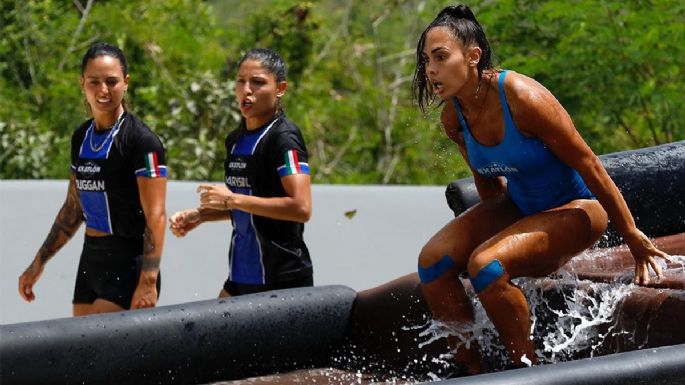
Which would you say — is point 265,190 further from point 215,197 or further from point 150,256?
point 150,256

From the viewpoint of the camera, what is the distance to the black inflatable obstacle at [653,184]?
15.6 feet

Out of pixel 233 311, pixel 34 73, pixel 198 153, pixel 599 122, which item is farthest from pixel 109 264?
pixel 34 73

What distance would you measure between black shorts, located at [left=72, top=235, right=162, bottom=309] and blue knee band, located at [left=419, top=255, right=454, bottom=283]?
133cm

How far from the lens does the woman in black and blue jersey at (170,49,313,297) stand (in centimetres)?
457

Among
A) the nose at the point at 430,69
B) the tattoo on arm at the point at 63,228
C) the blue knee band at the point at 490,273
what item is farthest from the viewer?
the tattoo on arm at the point at 63,228

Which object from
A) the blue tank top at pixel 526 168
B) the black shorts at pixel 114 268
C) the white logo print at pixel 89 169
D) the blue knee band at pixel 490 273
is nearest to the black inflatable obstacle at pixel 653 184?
the blue tank top at pixel 526 168

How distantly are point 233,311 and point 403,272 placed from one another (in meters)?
2.15

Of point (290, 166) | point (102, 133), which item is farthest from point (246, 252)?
point (102, 133)

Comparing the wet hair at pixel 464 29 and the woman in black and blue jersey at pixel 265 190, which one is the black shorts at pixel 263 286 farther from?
the wet hair at pixel 464 29

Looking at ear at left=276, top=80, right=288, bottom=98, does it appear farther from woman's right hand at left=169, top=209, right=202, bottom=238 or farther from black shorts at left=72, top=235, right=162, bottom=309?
black shorts at left=72, top=235, right=162, bottom=309

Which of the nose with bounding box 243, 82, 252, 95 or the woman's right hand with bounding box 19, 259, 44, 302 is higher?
the nose with bounding box 243, 82, 252, 95

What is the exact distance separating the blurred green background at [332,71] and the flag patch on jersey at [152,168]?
241 cm

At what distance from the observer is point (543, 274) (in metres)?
3.67

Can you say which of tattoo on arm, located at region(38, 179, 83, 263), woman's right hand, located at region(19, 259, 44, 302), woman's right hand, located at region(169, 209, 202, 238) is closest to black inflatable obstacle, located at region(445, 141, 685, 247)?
woman's right hand, located at region(169, 209, 202, 238)
